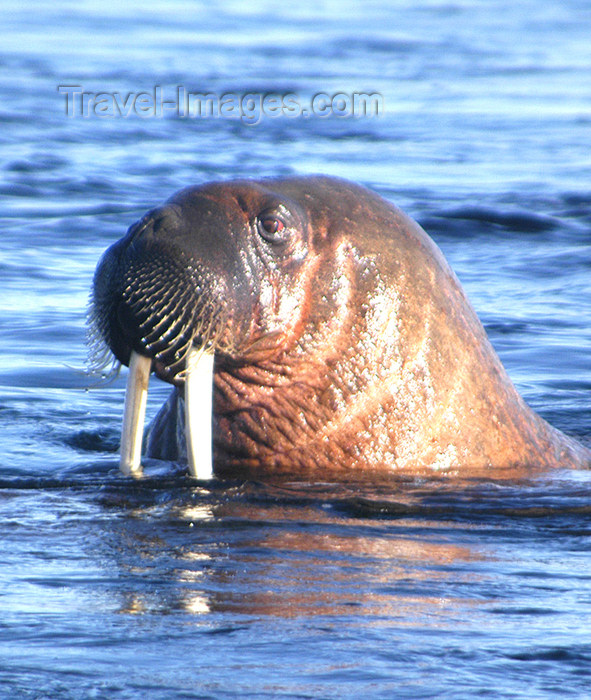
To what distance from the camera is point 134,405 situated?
18.7 feet

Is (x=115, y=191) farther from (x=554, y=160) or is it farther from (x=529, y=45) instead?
(x=529, y=45)

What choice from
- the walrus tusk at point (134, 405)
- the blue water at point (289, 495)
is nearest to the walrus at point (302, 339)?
the walrus tusk at point (134, 405)

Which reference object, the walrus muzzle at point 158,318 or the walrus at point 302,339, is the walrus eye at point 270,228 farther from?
the walrus muzzle at point 158,318

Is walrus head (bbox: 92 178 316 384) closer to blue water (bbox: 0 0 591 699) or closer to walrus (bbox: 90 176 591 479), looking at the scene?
walrus (bbox: 90 176 591 479)

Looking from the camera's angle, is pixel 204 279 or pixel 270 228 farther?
pixel 270 228

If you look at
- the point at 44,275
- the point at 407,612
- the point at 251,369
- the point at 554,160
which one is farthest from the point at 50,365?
the point at 554,160

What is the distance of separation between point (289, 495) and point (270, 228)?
1.12m

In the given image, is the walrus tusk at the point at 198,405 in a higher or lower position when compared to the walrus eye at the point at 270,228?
lower

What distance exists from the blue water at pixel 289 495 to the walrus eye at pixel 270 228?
1.06 meters

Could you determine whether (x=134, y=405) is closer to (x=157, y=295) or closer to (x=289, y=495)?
(x=157, y=295)

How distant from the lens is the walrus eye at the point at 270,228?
19.3 feet

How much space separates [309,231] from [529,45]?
3083 cm

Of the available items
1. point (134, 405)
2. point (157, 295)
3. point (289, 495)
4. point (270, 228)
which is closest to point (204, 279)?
point (157, 295)

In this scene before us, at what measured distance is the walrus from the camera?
5629 mm
